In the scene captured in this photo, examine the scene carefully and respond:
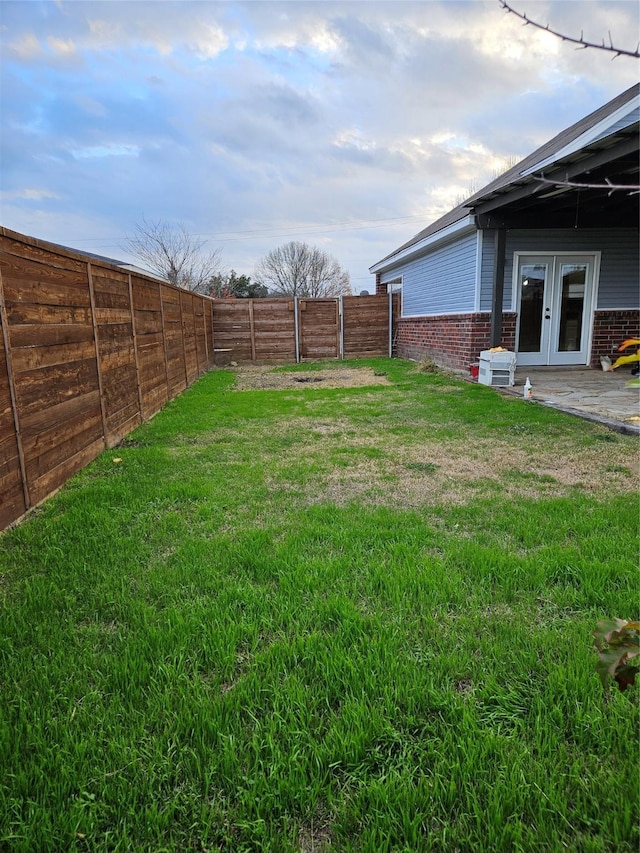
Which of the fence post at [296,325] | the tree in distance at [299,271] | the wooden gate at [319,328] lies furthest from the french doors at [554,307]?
the tree in distance at [299,271]

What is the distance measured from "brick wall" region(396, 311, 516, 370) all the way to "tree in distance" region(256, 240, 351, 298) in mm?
24476

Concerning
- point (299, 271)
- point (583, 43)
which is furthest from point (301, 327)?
point (299, 271)

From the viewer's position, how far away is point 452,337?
33.6ft

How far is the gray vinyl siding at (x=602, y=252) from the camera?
9.21 metres

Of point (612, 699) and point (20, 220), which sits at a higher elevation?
point (20, 220)

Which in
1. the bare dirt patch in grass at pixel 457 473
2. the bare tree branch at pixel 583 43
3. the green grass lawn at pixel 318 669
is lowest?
the green grass lawn at pixel 318 669

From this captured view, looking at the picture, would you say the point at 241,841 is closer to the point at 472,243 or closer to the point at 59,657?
the point at 59,657

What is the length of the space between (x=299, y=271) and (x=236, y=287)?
5022 millimetres

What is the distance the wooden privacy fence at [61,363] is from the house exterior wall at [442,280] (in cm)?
629

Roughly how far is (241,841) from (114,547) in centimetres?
175

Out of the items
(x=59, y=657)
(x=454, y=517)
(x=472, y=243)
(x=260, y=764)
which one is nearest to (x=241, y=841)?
(x=260, y=764)

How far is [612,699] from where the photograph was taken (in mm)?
1472

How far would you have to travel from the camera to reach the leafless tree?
1011 inches

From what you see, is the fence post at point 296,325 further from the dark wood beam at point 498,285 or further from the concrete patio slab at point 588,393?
the concrete patio slab at point 588,393
